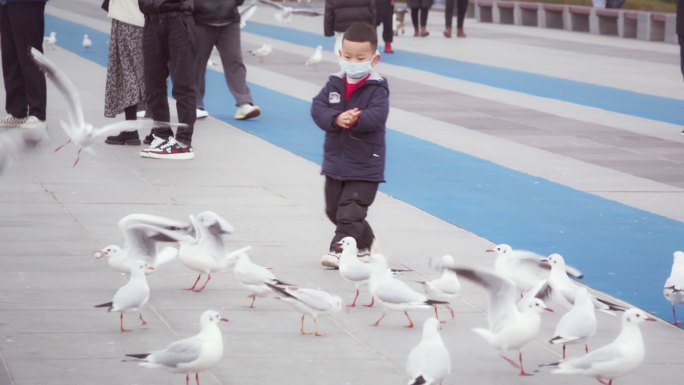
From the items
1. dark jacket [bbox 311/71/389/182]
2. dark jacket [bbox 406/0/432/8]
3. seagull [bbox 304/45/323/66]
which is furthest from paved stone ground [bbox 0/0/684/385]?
dark jacket [bbox 406/0/432/8]

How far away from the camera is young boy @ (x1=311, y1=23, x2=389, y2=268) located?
7508 mm

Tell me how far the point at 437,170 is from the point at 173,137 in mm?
2212

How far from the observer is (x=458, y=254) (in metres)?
8.00

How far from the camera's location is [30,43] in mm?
12266

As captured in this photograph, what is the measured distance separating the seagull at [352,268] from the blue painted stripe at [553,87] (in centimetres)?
956

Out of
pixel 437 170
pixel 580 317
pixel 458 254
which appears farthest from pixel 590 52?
pixel 580 317

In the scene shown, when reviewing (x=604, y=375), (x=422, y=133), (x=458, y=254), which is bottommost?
(x=422, y=133)

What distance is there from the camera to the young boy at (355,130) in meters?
7.51

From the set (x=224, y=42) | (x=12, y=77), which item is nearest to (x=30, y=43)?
(x=12, y=77)

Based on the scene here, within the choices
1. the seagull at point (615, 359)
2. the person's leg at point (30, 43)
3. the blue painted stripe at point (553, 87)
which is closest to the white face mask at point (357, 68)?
the seagull at point (615, 359)

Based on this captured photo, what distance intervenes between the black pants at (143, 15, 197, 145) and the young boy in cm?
360

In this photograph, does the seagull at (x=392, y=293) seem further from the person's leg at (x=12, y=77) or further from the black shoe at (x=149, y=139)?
the person's leg at (x=12, y=77)

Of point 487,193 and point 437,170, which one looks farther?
point 437,170

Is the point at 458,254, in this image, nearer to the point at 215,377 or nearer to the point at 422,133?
the point at 215,377
